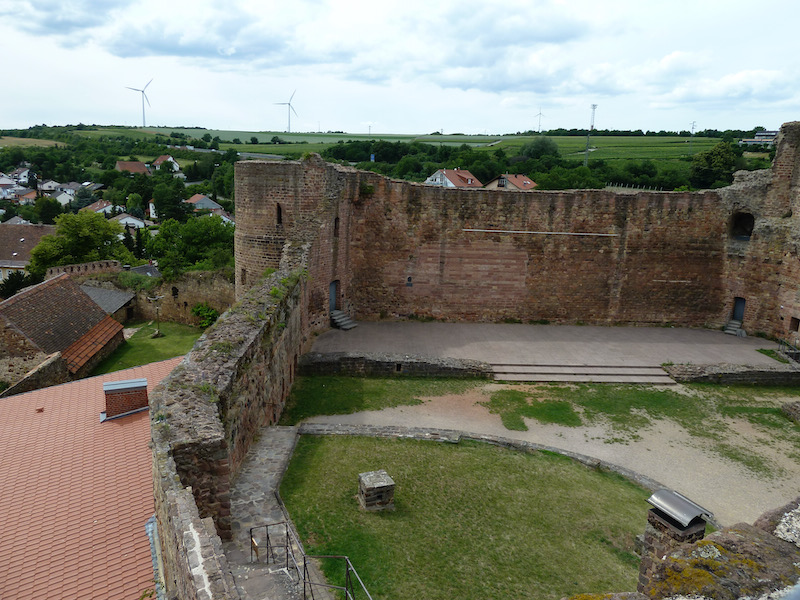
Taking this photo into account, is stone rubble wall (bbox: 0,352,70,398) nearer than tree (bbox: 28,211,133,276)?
Yes

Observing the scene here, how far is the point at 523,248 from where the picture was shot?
21.0 m

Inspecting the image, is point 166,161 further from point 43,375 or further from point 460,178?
point 43,375

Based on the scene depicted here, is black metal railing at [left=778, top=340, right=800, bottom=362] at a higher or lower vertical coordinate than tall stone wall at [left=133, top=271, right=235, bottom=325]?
higher

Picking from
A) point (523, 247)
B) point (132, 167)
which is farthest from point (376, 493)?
point (132, 167)

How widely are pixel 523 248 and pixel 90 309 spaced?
65.0 feet

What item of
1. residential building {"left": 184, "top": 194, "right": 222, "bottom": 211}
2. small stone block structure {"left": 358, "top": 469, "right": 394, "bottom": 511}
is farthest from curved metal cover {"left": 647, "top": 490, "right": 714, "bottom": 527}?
residential building {"left": 184, "top": 194, "right": 222, "bottom": 211}

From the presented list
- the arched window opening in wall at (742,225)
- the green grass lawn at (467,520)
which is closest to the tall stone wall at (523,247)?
the arched window opening in wall at (742,225)

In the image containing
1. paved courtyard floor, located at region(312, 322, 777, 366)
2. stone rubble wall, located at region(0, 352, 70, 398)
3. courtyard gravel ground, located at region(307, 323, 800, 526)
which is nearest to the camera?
courtyard gravel ground, located at region(307, 323, 800, 526)

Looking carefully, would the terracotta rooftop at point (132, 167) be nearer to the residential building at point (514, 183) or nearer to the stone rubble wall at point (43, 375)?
the residential building at point (514, 183)

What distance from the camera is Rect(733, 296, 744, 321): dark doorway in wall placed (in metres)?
21.3

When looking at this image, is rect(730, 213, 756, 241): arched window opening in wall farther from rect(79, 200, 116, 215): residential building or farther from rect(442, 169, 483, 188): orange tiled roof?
rect(79, 200, 116, 215): residential building

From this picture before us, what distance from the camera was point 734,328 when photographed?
21.3 m

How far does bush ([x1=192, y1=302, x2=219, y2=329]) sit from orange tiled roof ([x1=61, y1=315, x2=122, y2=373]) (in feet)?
12.0

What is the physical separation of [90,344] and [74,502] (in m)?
17.1
